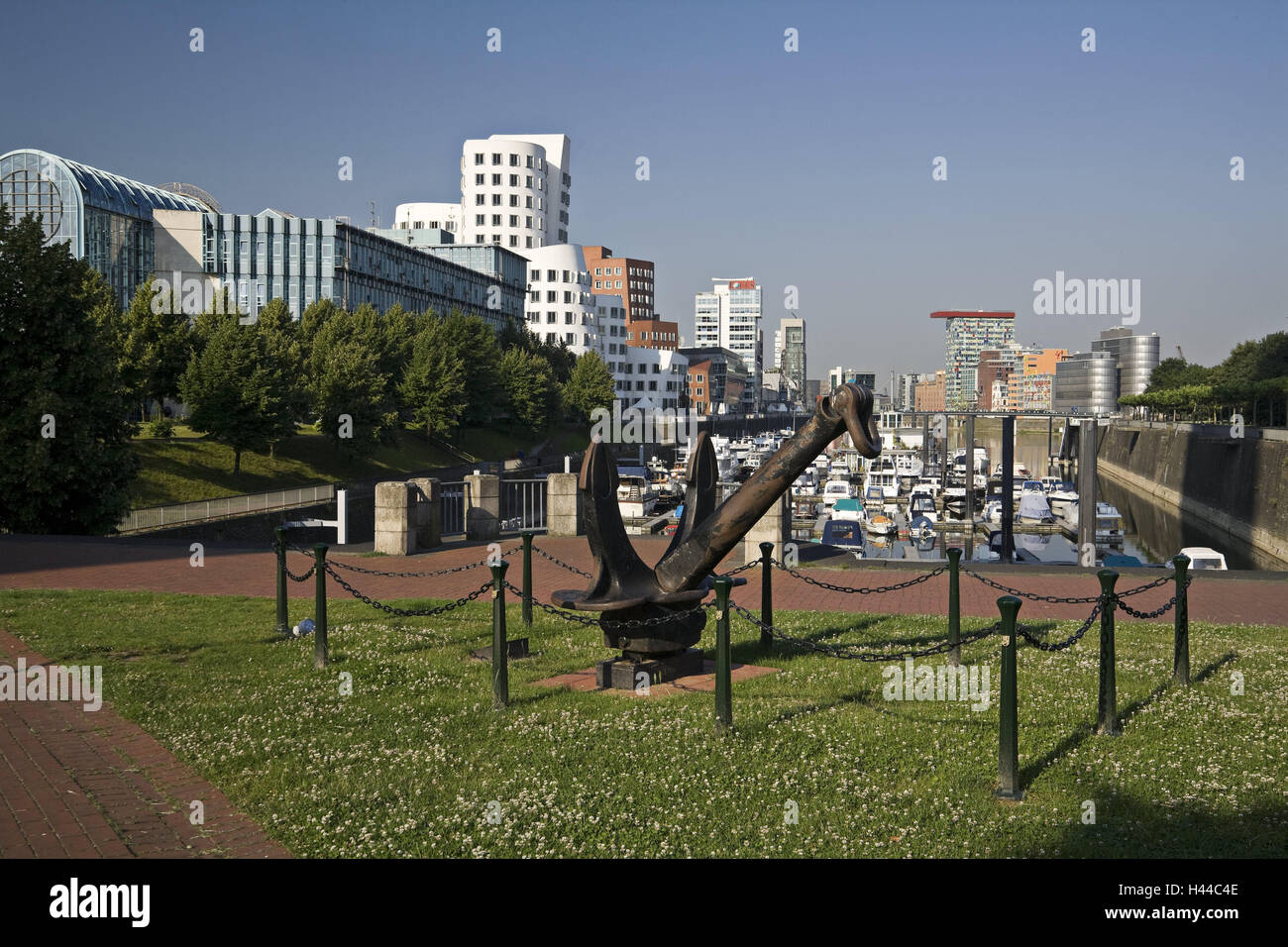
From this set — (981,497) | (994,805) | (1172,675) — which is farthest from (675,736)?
(981,497)

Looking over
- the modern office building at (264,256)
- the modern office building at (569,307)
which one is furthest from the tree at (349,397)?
the modern office building at (569,307)

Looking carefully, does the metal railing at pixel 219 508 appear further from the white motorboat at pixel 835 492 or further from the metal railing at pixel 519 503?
the white motorboat at pixel 835 492

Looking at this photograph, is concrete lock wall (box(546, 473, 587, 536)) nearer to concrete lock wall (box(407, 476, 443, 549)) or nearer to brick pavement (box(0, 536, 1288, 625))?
brick pavement (box(0, 536, 1288, 625))

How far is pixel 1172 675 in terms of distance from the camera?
11.6m

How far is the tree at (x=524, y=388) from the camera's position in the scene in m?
78.5

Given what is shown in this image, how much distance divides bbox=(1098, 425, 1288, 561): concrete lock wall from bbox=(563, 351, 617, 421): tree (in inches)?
1877

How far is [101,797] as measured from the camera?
7785mm

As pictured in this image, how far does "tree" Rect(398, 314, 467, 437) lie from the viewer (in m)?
64.4

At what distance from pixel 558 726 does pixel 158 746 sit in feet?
11.4

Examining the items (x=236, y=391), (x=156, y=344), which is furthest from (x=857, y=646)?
(x=156, y=344)

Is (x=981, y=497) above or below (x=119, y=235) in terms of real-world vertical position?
below

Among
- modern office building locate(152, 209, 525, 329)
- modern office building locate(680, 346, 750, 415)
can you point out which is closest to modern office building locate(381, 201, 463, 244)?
modern office building locate(680, 346, 750, 415)

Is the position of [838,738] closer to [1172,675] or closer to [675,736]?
[675,736]

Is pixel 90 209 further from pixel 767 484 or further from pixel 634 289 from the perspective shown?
pixel 634 289
